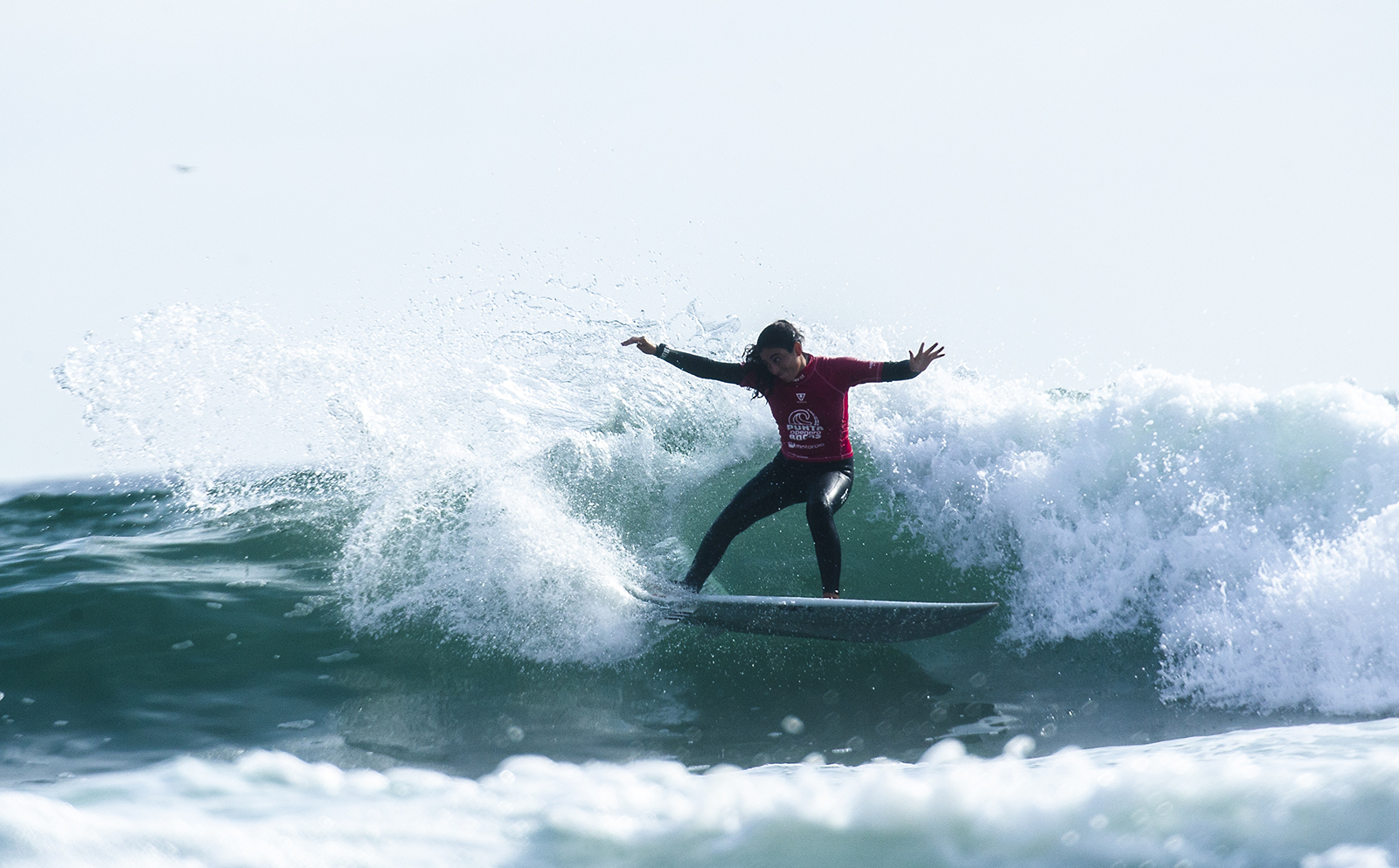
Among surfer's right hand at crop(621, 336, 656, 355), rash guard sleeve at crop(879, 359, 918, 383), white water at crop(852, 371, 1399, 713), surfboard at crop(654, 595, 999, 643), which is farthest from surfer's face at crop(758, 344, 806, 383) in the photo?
white water at crop(852, 371, 1399, 713)

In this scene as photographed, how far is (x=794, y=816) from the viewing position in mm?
3238

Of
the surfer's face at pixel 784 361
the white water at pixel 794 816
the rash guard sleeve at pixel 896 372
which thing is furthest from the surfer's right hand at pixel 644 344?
the white water at pixel 794 816

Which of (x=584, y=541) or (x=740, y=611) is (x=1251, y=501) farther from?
(x=584, y=541)

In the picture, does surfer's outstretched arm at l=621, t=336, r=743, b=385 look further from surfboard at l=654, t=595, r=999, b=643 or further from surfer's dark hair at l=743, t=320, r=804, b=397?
surfboard at l=654, t=595, r=999, b=643

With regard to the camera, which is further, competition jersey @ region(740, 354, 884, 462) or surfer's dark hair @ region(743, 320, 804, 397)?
competition jersey @ region(740, 354, 884, 462)

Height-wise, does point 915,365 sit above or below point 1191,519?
above

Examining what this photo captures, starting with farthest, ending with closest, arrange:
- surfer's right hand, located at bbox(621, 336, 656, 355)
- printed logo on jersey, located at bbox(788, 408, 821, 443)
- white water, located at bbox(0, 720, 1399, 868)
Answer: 1. surfer's right hand, located at bbox(621, 336, 656, 355)
2. printed logo on jersey, located at bbox(788, 408, 821, 443)
3. white water, located at bbox(0, 720, 1399, 868)

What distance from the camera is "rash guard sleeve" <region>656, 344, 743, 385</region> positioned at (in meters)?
6.03

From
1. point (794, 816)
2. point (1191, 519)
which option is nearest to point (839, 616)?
point (794, 816)

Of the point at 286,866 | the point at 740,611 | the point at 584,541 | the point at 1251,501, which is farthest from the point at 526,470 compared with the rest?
the point at 1251,501

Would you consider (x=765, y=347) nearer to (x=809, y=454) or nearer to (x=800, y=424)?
(x=800, y=424)

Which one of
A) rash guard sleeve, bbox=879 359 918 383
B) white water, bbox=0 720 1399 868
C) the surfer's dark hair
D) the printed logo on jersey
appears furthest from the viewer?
the printed logo on jersey

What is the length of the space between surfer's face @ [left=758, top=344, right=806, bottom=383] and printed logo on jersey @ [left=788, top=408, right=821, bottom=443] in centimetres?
26

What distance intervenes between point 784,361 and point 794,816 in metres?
3.08
